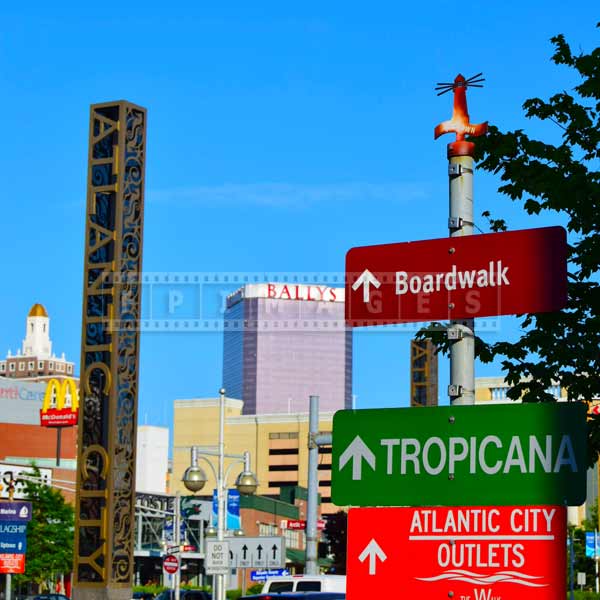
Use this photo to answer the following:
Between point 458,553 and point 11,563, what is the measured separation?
123 feet

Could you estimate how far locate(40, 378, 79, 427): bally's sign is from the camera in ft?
438

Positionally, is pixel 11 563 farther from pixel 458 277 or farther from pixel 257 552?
pixel 458 277

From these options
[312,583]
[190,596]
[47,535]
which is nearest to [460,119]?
[312,583]

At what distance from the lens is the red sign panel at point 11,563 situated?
40375 mm

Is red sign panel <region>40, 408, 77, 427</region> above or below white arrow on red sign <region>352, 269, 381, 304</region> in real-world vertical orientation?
above

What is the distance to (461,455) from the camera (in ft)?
18.1

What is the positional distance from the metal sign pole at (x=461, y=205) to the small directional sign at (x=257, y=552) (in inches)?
1153

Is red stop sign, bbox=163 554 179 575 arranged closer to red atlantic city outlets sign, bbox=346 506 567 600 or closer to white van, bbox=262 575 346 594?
white van, bbox=262 575 346 594

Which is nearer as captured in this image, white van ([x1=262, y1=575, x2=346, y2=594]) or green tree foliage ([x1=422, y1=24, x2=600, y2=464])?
green tree foliage ([x1=422, y1=24, x2=600, y2=464])

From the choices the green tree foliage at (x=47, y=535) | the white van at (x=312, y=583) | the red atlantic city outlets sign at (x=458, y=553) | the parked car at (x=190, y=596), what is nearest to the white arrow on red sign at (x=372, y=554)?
the red atlantic city outlets sign at (x=458, y=553)

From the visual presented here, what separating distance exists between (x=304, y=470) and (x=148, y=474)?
2443 centimetres

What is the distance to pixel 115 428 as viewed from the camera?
35469mm

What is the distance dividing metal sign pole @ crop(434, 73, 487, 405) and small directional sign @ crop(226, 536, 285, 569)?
29274 millimetres

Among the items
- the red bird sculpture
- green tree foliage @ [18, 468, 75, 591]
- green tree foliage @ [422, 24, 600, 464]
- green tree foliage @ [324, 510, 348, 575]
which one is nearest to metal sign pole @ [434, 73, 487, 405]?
the red bird sculpture
